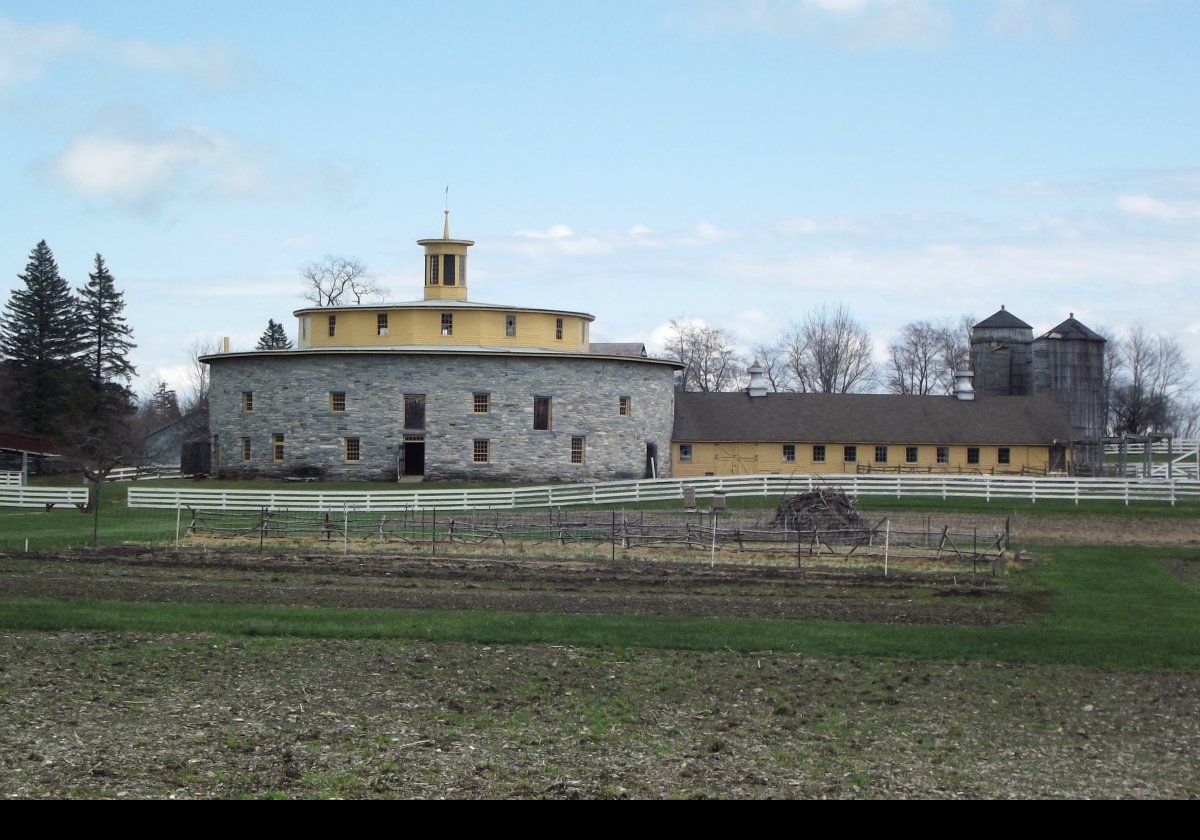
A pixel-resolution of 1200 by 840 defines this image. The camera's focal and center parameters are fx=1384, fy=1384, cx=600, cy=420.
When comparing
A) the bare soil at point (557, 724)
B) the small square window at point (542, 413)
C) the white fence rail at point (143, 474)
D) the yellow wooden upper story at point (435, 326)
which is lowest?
the bare soil at point (557, 724)

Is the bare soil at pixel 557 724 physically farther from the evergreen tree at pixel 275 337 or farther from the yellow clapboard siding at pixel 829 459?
the evergreen tree at pixel 275 337

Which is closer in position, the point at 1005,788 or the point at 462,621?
the point at 1005,788

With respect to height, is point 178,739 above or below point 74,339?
below

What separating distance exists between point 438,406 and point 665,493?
13.8 m

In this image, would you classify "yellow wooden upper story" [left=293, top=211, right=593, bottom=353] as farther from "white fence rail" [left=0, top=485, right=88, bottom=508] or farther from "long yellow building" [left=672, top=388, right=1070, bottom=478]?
"white fence rail" [left=0, top=485, right=88, bottom=508]

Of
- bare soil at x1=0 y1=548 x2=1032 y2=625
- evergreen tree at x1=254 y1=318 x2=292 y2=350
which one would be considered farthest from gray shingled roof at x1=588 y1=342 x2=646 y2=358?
bare soil at x1=0 y1=548 x2=1032 y2=625

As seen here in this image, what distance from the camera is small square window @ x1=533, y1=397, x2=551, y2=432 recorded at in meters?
62.4

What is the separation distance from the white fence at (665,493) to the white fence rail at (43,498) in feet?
10.2

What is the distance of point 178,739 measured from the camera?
538 inches

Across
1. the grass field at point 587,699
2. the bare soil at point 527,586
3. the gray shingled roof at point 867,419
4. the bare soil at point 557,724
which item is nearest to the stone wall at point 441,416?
the gray shingled roof at point 867,419


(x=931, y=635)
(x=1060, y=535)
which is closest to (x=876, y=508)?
(x=1060, y=535)

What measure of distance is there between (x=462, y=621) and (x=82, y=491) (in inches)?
1395

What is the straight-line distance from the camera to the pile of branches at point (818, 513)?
39906 millimetres
